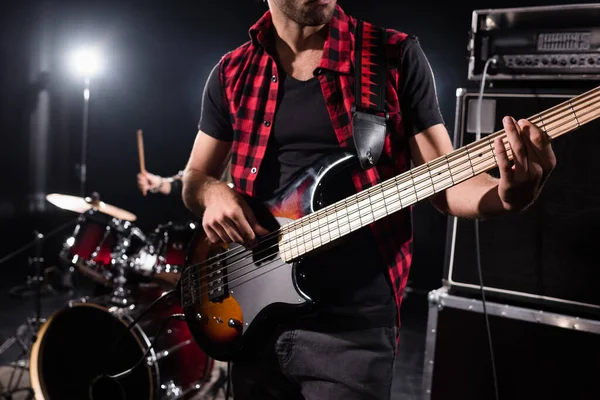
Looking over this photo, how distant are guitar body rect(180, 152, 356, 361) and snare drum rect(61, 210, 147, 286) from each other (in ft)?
7.77

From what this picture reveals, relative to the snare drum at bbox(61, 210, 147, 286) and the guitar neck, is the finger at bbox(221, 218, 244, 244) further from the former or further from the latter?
the snare drum at bbox(61, 210, 147, 286)

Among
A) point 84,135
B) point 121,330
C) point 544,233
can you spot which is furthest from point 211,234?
point 84,135

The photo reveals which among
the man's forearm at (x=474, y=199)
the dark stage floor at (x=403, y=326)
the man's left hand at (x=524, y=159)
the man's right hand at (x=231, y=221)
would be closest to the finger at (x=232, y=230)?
the man's right hand at (x=231, y=221)

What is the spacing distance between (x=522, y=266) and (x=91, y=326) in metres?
2.05

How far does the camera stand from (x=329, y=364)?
132 centimetres

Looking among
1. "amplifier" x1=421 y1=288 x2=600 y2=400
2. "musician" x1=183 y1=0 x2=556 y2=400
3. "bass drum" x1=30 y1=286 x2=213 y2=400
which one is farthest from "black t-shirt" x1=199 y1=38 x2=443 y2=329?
"bass drum" x1=30 y1=286 x2=213 y2=400

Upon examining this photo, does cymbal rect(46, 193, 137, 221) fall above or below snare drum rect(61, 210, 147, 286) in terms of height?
above

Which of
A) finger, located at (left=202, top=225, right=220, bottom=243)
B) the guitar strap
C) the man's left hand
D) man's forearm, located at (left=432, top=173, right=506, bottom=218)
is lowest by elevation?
finger, located at (left=202, top=225, right=220, bottom=243)

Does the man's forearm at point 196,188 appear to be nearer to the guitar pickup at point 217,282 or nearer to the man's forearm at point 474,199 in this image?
the guitar pickup at point 217,282

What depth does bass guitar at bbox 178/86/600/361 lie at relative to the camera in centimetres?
118

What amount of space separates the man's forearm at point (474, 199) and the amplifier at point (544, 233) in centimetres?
43

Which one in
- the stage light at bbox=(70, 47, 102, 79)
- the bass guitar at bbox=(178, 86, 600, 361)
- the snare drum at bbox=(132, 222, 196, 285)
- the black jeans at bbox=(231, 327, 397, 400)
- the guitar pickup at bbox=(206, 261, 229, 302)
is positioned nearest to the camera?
the bass guitar at bbox=(178, 86, 600, 361)

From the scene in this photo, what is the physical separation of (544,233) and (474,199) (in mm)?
656

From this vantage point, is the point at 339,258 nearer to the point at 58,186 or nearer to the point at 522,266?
the point at 522,266
